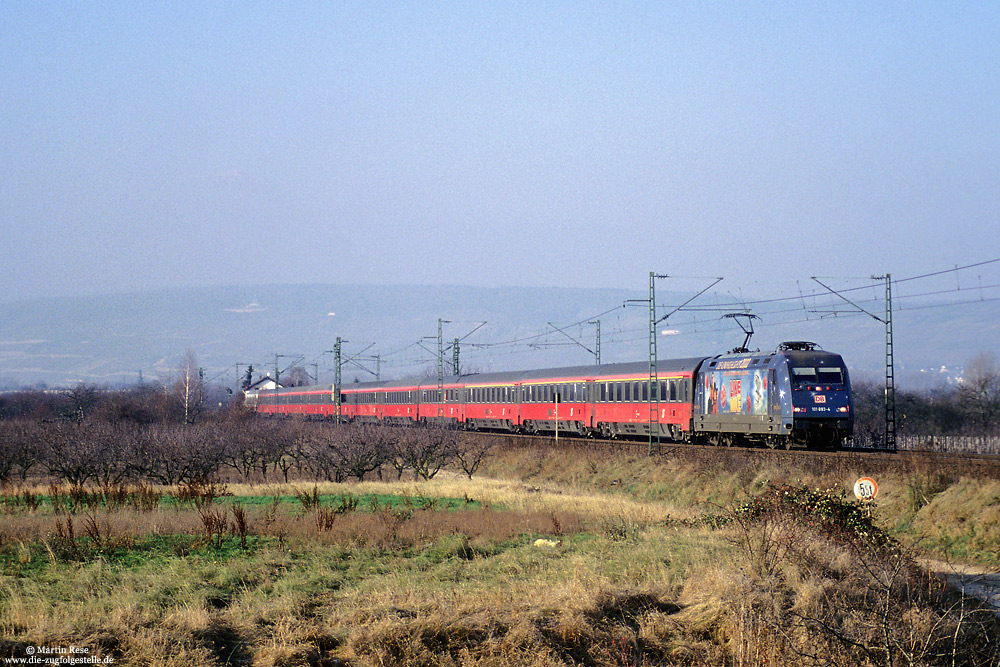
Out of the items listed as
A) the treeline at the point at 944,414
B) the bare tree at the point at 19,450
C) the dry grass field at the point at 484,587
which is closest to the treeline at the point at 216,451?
the bare tree at the point at 19,450

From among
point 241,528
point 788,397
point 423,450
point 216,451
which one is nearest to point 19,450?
point 216,451

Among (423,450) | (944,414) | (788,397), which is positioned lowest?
(944,414)

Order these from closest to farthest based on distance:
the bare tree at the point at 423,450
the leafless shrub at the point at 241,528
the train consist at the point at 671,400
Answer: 1. the leafless shrub at the point at 241,528
2. the train consist at the point at 671,400
3. the bare tree at the point at 423,450

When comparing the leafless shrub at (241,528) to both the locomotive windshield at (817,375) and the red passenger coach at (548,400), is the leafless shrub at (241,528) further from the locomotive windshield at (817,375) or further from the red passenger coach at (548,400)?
the red passenger coach at (548,400)

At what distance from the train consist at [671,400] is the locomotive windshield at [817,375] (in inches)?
1.5

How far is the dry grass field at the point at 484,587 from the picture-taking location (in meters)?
12.7

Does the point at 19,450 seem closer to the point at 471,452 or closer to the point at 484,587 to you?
the point at 471,452

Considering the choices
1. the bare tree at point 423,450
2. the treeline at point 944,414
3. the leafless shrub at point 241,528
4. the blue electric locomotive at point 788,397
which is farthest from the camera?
the treeline at point 944,414

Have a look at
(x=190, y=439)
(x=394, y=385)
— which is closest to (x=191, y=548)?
(x=190, y=439)

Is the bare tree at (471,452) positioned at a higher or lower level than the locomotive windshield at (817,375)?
lower

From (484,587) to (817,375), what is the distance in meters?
25.2

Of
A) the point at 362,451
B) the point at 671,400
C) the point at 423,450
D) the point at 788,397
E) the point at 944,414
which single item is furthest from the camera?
the point at 944,414

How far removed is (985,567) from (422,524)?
13.6m

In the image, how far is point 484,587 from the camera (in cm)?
1555
